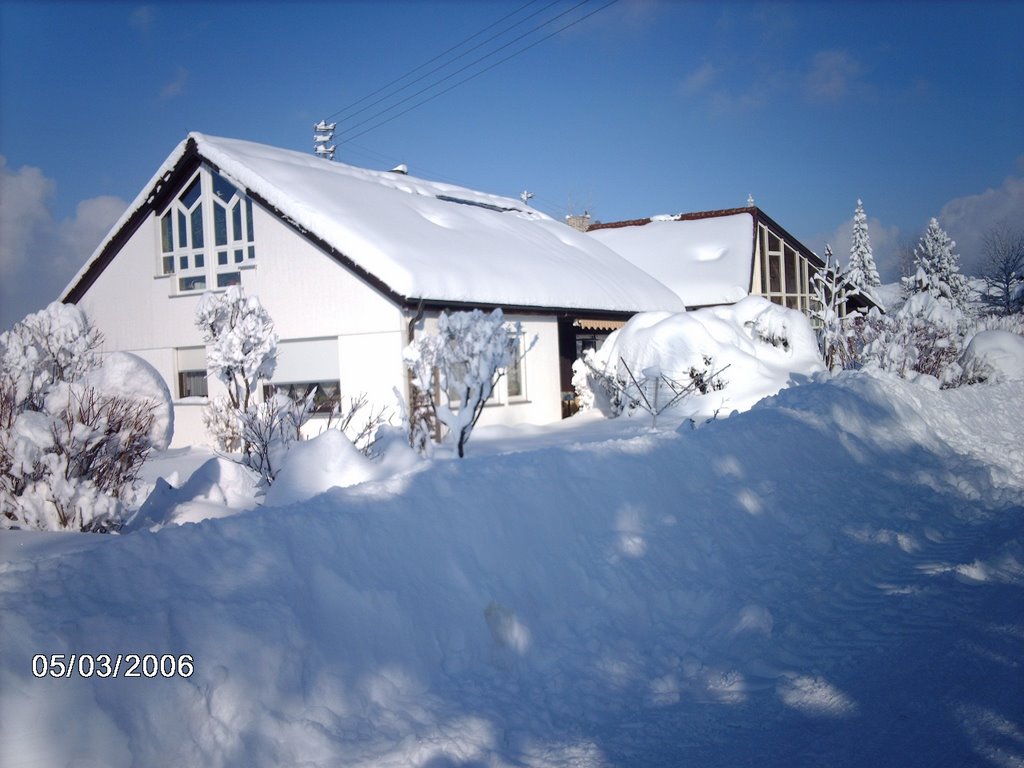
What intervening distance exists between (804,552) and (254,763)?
198 inches

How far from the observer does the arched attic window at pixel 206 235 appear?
17234 millimetres

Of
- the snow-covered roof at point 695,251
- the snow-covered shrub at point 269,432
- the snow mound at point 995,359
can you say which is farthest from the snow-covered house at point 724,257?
the snow-covered shrub at point 269,432

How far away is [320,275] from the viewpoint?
51.6 ft

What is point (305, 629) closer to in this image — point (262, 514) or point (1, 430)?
point (262, 514)

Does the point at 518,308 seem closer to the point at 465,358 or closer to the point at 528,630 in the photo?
the point at 465,358

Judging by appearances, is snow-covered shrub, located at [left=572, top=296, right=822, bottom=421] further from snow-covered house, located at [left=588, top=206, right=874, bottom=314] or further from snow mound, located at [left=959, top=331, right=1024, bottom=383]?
snow-covered house, located at [left=588, top=206, right=874, bottom=314]

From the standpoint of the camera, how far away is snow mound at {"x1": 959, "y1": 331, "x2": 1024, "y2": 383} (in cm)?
1800

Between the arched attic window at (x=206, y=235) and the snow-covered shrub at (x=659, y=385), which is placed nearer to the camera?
the snow-covered shrub at (x=659, y=385)

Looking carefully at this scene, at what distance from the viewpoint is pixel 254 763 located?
3580mm

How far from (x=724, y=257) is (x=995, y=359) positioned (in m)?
11.3

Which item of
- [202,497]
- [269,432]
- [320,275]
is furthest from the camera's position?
[320,275]

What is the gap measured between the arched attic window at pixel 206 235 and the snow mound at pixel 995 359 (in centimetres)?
1580

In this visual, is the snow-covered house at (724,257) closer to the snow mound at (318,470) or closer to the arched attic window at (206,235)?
the arched attic window at (206,235)

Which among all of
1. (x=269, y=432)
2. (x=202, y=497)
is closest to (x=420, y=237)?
(x=269, y=432)
